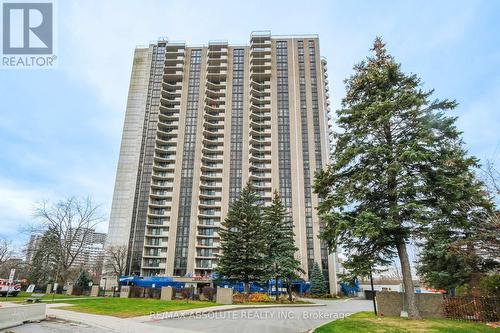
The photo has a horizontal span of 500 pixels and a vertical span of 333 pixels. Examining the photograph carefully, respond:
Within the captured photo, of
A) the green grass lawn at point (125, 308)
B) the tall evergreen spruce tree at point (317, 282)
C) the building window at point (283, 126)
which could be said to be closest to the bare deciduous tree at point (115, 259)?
the building window at point (283, 126)

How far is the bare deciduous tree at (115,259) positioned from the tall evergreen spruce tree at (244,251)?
103 feet

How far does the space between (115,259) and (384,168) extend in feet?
181

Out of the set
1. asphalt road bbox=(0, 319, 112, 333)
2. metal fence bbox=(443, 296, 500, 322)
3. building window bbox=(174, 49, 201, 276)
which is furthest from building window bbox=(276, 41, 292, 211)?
asphalt road bbox=(0, 319, 112, 333)

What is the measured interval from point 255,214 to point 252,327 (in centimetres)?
2270

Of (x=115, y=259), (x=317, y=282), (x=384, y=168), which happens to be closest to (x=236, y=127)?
(x=115, y=259)

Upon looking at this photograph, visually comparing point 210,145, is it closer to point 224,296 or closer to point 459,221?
point 224,296

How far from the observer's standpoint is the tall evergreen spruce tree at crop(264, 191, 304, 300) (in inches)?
1345

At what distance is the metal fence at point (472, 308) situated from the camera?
13.4 meters

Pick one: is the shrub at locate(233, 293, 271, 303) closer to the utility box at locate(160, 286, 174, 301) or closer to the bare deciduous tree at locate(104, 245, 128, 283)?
the utility box at locate(160, 286, 174, 301)

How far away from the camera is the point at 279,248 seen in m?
35.3

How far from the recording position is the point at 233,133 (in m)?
69.9

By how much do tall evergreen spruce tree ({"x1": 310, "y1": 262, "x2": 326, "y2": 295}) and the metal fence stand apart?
3914 cm

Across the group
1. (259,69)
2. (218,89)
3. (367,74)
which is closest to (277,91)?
(259,69)

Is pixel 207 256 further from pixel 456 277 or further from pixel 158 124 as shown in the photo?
pixel 456 277
